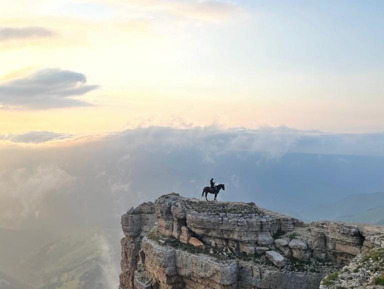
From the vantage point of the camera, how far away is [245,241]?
3459cm

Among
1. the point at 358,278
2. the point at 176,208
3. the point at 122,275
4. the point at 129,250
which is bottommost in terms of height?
the point at 122,275

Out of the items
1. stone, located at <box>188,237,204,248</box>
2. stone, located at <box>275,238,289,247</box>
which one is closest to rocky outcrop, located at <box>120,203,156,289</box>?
stone, located at <box>188,237,204,248</box>

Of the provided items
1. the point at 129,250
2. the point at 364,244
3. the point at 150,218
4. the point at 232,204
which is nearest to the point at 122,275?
the point at 129,250

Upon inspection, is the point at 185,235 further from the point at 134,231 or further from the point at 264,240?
the point at 134,231

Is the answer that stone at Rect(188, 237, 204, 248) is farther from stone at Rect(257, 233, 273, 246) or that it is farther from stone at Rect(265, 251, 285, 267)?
stone at Rect(265, 251, 285, 267)

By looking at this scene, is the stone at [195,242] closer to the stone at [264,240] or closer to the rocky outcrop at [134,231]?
the stone at [264,240]

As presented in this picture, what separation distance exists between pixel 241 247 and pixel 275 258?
3.83m

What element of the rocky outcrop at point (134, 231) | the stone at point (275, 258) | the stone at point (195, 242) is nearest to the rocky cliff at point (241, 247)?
the stone at point (275, 258)

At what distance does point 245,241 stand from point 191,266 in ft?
19.7

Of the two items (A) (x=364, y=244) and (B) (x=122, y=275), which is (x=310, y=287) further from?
(B) (x=122, y=275)

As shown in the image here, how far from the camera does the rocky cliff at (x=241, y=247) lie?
31.1m

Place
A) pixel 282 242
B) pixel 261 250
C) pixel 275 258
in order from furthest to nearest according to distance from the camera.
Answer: pixel 261 250
pixel 282 242
pixel 275 258

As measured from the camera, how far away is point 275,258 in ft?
106

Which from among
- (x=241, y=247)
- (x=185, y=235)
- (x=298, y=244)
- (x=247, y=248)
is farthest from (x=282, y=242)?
(x=185, y=235)
